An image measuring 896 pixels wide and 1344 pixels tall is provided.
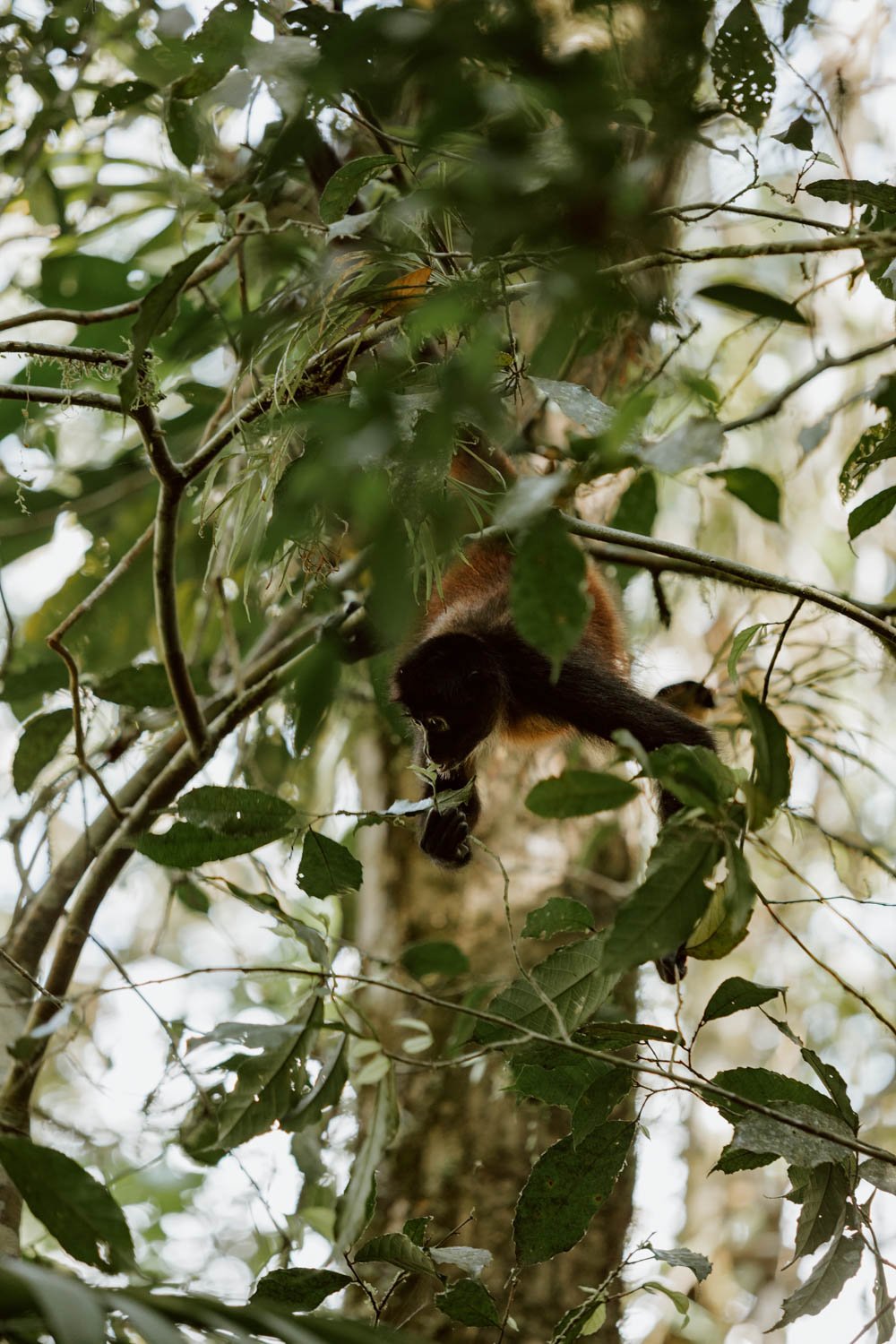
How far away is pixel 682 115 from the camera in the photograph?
104 centimetres

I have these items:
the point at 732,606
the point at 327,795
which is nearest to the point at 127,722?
the point at 327,795

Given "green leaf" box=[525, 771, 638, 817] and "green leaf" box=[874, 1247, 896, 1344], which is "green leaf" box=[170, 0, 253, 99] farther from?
"green leaf" box=[874, 1247, 896, 1344]

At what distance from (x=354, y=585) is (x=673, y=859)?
68.9 inches

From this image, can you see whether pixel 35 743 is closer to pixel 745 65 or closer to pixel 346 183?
pixel 346 183

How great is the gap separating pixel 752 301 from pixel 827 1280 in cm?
128

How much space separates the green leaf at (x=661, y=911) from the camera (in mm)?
1229

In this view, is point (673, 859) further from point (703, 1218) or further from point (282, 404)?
point (703, 1218)

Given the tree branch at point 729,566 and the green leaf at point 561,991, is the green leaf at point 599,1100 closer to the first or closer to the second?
the green leaf at point 561,991

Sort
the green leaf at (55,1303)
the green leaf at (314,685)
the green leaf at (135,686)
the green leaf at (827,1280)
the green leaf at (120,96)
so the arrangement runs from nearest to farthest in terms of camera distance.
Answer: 1. the green leaf at (55,1303)
2. the green leaf at (827,1280)
3. the green leaf at (314,685)
4. the green leaf at (120,96)
5. the green leaf at (135,686)

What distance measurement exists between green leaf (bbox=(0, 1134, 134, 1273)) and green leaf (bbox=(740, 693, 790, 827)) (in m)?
0.84

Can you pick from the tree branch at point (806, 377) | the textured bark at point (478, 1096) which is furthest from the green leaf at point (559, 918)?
the tree branch at point (806, 377)

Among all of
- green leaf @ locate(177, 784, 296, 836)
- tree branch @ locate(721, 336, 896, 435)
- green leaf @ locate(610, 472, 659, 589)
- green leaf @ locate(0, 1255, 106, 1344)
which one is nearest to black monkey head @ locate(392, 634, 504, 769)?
green leaf @ locate(610, 472, 659, 589)

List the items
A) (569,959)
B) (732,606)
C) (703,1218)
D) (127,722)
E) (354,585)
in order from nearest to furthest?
(569,959), (354,585), (127,722), (732,606), (703,1218)

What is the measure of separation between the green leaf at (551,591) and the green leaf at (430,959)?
4.36 feet
